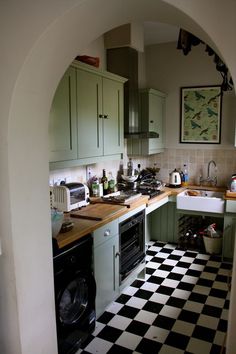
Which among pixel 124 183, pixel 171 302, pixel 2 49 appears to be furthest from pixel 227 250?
pixel 2 49

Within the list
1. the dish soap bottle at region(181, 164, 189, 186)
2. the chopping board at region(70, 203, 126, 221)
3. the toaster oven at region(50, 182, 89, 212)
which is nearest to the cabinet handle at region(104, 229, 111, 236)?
the chopping board at region(70, 203, 126, 221)

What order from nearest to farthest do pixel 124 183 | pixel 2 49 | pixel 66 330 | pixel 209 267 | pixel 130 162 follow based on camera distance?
pixel 2 49, pixel 66 330, pixel 209 267, pixel 124 183, pixel 130 162

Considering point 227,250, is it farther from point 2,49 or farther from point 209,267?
point 2,49

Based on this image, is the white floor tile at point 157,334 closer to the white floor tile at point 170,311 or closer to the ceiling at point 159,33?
the white floor tile at point 170,311

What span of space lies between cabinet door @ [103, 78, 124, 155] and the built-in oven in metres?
0.73

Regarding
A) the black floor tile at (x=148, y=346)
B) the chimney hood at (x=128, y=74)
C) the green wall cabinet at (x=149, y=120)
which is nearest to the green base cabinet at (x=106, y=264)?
the black floor tile at (x=148, y=346)

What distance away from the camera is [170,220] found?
4.36m

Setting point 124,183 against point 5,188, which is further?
point 124,183

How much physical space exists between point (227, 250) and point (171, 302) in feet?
4.06

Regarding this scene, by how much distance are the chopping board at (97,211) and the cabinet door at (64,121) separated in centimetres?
50

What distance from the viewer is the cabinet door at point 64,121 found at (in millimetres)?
2277

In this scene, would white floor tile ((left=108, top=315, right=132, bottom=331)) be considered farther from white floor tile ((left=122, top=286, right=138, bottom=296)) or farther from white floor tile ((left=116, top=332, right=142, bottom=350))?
white floor tile ((left=122, top=286, right=138, bottom=296))

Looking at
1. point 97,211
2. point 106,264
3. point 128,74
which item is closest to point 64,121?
point 97,211

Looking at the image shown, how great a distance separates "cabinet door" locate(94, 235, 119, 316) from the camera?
2.48 metres
